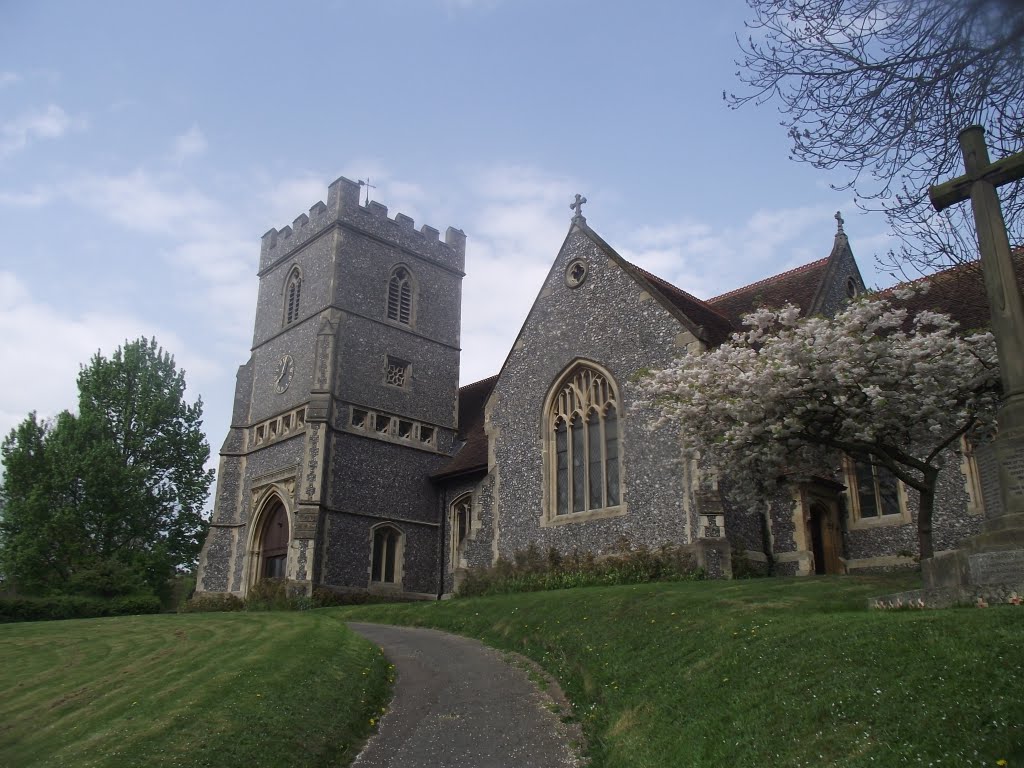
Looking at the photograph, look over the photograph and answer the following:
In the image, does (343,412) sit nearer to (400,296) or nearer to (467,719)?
(400,296)

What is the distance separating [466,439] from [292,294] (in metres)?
8.03

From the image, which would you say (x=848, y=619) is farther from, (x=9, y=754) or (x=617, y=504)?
(x=617, y=504)

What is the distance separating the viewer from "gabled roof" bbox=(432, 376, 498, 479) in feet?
84.8

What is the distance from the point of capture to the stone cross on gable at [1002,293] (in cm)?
845

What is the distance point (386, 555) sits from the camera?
A: 26.4 m

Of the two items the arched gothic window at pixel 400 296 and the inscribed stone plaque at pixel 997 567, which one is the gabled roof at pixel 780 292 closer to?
the arched gothic window at pixel 400 296

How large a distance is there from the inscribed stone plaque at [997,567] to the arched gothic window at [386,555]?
1951cm

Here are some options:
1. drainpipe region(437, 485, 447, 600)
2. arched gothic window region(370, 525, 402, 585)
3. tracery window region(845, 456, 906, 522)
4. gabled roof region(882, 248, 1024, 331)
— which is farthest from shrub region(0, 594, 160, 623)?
gabled roof region(882, 248, 1024, 331)

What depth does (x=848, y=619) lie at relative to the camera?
28.9 ft

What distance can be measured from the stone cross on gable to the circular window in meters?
12.9

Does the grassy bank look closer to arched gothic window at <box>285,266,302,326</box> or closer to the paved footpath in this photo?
the paved footpath

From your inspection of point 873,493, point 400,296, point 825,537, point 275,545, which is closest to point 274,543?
point 275,545

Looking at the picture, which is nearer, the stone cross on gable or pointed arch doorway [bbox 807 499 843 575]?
the stone cross on gable

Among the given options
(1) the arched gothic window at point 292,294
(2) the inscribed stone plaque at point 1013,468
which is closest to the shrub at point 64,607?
(1) the arched gothic window at point 292,294
